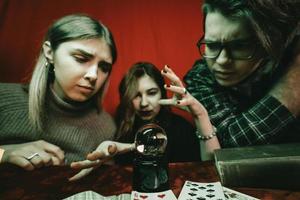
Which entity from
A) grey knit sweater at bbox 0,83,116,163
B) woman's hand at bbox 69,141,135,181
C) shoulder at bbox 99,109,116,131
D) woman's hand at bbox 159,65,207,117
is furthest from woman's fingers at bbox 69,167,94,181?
woman's hand at bbox 159,65,207,117

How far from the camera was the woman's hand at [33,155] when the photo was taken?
48.2 inches

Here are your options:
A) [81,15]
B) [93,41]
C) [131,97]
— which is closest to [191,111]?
[131,97]

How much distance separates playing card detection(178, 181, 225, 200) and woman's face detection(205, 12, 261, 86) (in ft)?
1.72

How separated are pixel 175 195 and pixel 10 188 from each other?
635 mm

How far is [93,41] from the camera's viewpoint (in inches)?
53.0

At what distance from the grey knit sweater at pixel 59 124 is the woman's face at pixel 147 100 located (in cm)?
15

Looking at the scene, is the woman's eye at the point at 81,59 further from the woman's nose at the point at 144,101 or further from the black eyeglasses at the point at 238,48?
the black eyeglasses at the point at 238,48

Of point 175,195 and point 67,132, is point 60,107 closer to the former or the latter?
point 67,132

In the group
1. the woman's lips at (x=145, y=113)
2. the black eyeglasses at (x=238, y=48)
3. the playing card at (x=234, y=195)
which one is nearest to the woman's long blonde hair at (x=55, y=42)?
the woman's lips at (x=145, y=113)

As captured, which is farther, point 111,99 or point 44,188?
point 111,99

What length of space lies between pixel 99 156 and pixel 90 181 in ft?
0.37

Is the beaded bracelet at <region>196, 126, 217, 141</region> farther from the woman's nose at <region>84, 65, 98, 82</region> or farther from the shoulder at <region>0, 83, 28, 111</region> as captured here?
the shoulder at <region>0, 83, 28, 111</region>

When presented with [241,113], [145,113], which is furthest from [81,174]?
[241,113]

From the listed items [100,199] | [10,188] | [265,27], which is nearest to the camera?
[100,199]
